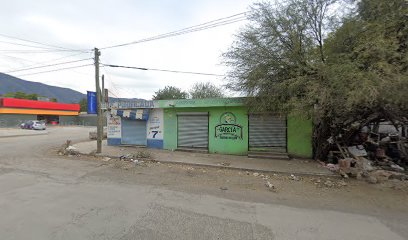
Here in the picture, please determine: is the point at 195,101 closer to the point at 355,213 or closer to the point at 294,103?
the point at 294,103

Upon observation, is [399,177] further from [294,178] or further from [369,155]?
[369,155]

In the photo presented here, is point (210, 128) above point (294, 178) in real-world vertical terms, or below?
above

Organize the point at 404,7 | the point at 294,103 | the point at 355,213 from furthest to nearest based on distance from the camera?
the point at 294,103, the point at 404,7, the point at 355,213

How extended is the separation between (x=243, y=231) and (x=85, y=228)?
268 centimetres

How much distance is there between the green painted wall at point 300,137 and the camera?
1175cm


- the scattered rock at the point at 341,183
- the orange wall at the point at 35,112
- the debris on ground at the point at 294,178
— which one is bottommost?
the debris on ground at the point at 294,178

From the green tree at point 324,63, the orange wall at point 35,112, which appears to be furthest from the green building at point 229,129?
the orange wall at point 35,112

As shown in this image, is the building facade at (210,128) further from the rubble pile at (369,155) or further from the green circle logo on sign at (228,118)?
the rubble pile at (369,155)

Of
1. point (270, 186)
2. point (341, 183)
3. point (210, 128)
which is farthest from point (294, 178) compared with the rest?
point (210, 128)

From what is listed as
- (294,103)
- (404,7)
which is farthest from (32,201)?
(404,7)

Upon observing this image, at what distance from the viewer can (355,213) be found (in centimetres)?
526

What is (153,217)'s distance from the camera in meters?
4.71

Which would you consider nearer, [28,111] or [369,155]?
[369,155]

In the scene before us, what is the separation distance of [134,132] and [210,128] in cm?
514
